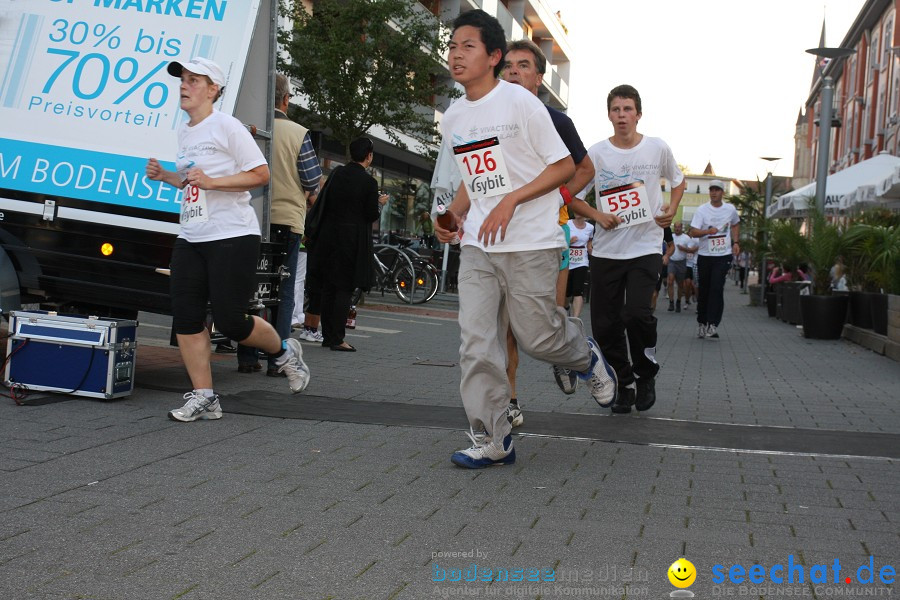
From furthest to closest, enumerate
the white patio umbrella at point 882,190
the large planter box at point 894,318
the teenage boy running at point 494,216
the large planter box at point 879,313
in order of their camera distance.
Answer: the white patio umbrella at point 882,190
the large planter box at point 879,313
the large planter box at point 894,318
the teenage boy running at point 494,216

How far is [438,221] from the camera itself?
5367 millimetres

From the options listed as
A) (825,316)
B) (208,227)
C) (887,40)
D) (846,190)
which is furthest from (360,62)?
(887,40)

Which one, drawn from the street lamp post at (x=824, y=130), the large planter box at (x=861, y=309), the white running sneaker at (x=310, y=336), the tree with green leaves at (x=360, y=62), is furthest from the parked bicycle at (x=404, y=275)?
the white running sneaker at (x=310, y=336)

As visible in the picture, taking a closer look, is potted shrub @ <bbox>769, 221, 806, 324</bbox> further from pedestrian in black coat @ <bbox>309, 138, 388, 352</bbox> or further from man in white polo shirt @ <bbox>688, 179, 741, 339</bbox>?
pedestrian in black coat @ <bbox>309, 138, 388, 352</bbox>

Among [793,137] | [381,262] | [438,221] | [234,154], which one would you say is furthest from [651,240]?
[793,137]

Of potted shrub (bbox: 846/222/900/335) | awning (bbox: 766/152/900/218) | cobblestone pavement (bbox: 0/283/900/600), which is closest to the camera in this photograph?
cobblestone pavement (bbox: 0/283/900/600)

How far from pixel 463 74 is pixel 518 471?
1.83m

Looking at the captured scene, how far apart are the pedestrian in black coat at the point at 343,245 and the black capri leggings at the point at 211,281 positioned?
4.03 meters

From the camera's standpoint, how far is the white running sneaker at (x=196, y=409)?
19.6ft

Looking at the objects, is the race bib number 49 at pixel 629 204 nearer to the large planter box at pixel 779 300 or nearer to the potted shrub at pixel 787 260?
the potted shrub at pixel 787 260

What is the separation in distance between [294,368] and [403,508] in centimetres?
276

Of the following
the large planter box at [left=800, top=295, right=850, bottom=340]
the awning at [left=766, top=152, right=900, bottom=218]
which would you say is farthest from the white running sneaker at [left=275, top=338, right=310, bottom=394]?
the awning at [left=766, top=152, right=900, bottom=218]

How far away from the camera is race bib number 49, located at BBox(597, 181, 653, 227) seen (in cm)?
686

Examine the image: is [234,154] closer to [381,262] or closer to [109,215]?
[109,215]
